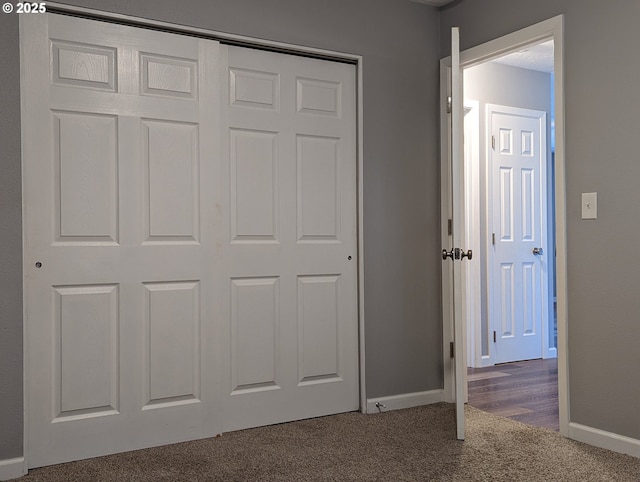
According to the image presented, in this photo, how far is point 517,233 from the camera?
526 cm

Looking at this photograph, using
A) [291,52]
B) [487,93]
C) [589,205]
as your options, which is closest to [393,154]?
[291,52]

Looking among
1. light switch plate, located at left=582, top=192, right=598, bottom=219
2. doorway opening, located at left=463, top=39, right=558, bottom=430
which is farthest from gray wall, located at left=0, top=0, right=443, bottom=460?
doorway opening, located at left=463, top=39, right=558, bottom=430

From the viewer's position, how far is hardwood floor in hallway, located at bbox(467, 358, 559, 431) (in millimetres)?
3539

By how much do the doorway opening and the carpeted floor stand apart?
1720mm

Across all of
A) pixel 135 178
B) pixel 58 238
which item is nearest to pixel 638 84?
pixel 135 178

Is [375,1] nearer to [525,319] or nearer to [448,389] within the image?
[448,389]

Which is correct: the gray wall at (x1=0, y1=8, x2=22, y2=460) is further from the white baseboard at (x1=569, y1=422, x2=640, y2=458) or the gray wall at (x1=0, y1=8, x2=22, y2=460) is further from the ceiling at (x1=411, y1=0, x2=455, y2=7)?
the white baseboard at (x1=569, y1=422, x2=640, y2=458)

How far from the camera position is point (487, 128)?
16.7 feet

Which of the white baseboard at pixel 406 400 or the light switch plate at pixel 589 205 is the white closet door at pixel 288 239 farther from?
the light switch plate at pixel 589 205

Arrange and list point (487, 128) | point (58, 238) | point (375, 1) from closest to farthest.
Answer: point (58, 238), point (375, 1), point (487, 128)

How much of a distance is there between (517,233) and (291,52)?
2.85m

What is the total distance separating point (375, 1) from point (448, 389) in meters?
2.45

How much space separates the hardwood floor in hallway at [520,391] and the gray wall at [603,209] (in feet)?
1.59

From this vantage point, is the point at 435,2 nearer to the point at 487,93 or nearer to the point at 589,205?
the point at 487,93
